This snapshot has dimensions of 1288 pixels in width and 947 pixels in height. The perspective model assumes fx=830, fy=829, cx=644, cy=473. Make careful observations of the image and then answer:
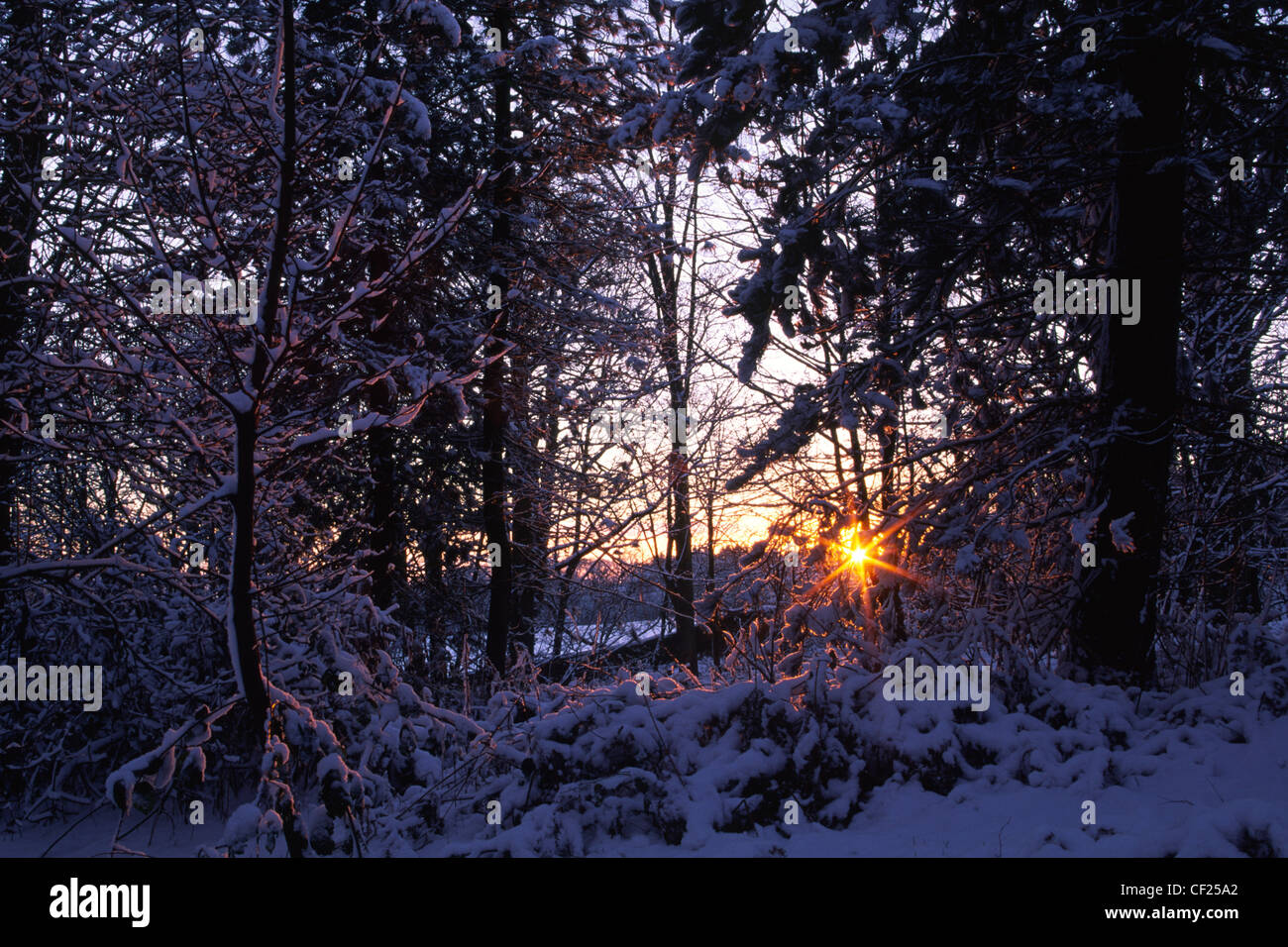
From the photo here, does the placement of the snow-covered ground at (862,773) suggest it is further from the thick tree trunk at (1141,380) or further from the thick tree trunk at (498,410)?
the thick tree trunk at (498,410)

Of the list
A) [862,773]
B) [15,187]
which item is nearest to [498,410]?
[15,187]

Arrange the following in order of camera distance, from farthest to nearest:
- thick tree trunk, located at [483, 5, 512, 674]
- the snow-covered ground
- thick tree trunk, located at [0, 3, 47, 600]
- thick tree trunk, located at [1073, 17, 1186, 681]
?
thick tree trunk, located at [483, 5, 512, 674] → thick tree trunk, located at [0, 3, 47, 600] → thick tree trunk, located at [1073, 17, 1186, 681] → the snow-covered ground

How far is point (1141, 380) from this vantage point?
6039 millimetres

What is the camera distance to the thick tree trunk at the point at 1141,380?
5953mm

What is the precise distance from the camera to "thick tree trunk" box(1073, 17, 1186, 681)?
5953 mm

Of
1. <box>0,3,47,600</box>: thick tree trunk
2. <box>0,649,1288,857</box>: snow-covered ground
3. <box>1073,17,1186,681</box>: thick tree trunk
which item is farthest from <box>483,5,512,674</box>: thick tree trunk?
<box>1073,17,1186,681</box>: thick tree trunk

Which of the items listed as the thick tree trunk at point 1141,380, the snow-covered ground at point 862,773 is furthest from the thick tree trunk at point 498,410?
the thick tree trunk at point 1141,380

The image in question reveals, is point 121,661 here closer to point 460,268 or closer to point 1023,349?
point 460,268

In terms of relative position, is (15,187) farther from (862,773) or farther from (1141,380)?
(1141,380)

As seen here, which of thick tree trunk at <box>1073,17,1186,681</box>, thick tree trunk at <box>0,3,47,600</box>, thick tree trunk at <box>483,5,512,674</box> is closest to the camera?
thick tree trunk at <box>1073,17,1186,681</box>

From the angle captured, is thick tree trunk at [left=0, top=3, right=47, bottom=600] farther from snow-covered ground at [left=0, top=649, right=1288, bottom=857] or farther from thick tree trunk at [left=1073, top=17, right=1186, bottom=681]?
thick tree trunk at [left=1073, top=17, right=1186, bottom=681]

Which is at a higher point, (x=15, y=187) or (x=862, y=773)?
(x=15, y=187)

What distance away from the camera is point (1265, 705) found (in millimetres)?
5238
